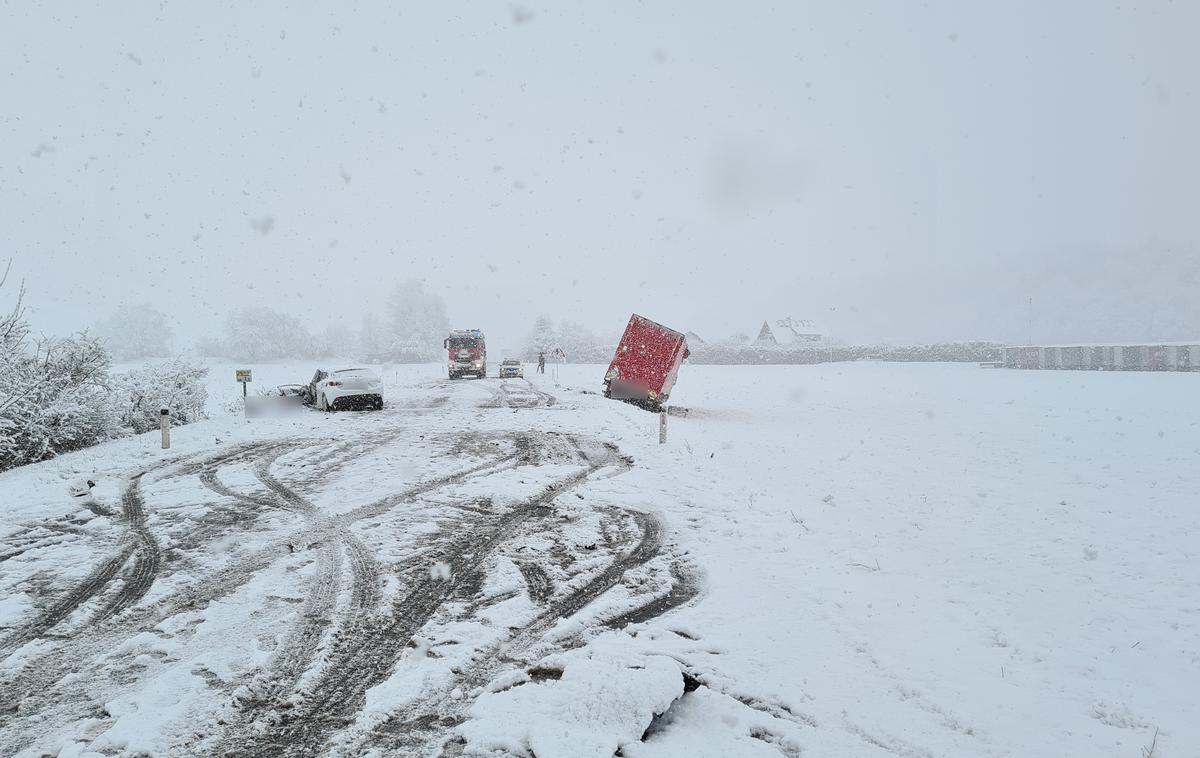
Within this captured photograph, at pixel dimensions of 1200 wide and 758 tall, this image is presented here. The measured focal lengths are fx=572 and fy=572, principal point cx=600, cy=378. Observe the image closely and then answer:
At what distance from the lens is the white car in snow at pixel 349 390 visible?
64.2ft

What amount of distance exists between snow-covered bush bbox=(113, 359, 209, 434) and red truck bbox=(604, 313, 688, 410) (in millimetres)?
13839

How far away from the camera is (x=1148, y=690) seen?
398 centimetres

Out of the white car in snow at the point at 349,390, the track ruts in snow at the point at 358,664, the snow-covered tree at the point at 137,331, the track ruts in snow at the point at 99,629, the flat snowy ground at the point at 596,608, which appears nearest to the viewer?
the track ruts in snow at the point at 358,664

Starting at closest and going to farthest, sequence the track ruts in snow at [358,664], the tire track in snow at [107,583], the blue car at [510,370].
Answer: the track ruts in snow at [358,664], the tire track in snow at [107,583], the blue car at [510,370]

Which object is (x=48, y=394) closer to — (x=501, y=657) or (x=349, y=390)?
(x=349, y=390)

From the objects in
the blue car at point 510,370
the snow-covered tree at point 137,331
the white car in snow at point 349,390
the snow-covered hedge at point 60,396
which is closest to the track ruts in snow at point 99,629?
the snow-covered hedge at point 60,396

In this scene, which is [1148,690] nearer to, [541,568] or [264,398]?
[541,568]

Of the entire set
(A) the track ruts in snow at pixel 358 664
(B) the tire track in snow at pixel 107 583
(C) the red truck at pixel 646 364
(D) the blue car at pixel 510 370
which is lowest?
(D) the blue car at pixel 510 370

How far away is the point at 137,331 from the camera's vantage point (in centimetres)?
7838

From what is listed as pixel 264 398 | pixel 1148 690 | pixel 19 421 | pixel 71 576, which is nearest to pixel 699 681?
pixel 1148 690

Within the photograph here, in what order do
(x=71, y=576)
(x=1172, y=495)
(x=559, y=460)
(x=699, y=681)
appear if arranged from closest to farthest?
(x=699, y=681)
(x=71, y=576)
(x=1172, y=495)
(x=559, y=460)

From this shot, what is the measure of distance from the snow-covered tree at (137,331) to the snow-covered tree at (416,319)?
98.1 feet

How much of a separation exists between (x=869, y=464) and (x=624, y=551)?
7.43 m

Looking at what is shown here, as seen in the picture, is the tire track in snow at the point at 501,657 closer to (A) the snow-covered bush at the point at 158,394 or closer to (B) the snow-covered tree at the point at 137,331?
(A) the snow-covered bush at the point at 158,394
